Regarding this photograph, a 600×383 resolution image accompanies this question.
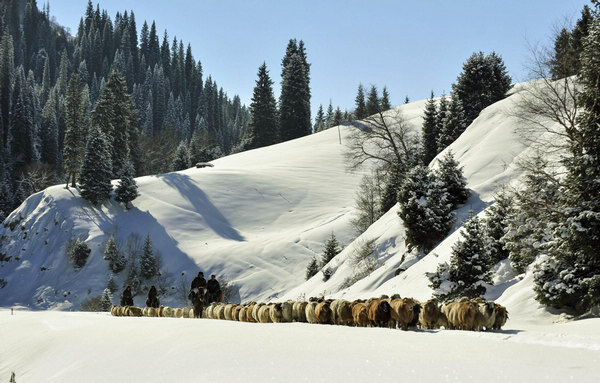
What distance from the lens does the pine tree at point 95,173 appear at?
6538 centimetres

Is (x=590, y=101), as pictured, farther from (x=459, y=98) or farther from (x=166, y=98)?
(x=166, y=98)

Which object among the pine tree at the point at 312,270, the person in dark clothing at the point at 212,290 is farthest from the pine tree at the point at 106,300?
the person in dark clothing at the point at 212,290

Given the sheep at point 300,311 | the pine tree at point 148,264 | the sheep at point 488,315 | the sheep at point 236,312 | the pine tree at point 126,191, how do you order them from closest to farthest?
the sheep at point 488,315 → the sheep at point 300,311 → the sheep at point 236,312 → the pine tree at point 148,264 → the pine tree at point 126,191

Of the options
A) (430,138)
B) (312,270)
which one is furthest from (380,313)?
(430,138)

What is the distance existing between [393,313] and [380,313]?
436mm

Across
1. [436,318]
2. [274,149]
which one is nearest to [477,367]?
[436,318]

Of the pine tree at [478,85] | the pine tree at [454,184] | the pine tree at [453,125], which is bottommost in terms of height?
the pine tree at [454,184]

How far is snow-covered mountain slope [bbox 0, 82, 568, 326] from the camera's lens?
34.9 metres

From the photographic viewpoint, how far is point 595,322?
44.4 ft

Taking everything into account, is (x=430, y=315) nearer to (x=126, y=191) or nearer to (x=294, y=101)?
(x=126, y=191)

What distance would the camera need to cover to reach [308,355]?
464 inches

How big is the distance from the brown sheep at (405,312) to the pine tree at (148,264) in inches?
1671

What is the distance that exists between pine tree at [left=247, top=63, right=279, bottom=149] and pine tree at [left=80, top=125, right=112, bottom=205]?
1702 inches

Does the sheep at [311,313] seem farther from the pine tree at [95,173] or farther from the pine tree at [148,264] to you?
the pine tree at [95,173]
